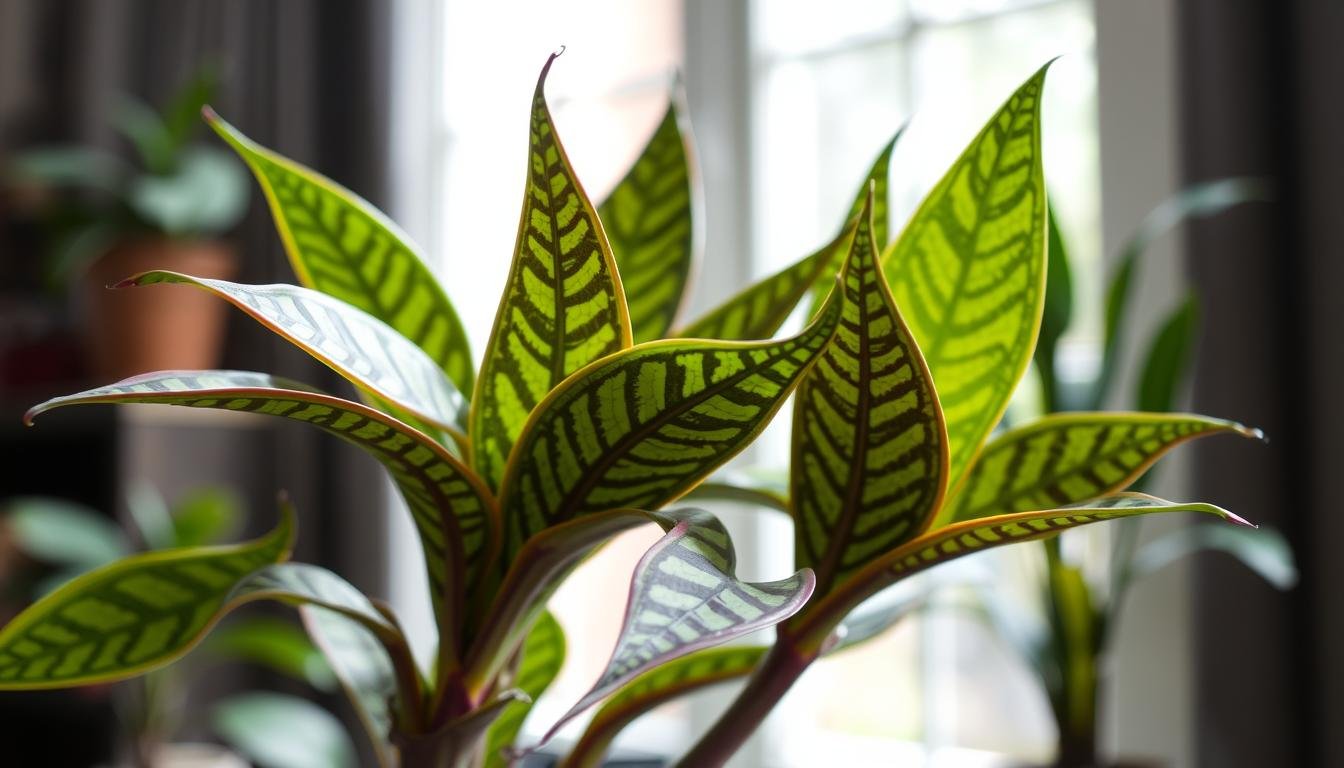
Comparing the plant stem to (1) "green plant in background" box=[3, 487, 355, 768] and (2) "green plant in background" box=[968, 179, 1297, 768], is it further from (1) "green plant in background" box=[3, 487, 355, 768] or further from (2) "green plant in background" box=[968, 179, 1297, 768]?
(1) "green plant in background" box=[3, 487, 355, 768]

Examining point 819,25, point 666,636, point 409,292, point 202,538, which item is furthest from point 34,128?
point 666,636

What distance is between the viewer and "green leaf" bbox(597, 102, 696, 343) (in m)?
0.48

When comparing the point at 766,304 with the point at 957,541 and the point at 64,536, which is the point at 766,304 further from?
the point at 64,536

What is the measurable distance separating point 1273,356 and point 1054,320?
0.23m

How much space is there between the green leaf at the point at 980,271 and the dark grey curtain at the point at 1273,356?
2.71ft

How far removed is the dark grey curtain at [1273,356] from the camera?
1084 millimetres

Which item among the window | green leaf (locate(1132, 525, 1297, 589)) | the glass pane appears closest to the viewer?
green leaf (locate(1132, 525, 1297, 589))

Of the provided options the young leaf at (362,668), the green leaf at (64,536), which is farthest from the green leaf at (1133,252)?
the green leaf at (64,536)

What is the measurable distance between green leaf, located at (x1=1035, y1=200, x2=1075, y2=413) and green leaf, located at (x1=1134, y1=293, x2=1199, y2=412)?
0.07 m

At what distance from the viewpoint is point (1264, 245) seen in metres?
1.14

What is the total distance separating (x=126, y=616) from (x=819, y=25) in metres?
1.56

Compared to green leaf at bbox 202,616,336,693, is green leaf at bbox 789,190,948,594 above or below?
above

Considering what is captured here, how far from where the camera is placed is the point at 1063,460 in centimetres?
41

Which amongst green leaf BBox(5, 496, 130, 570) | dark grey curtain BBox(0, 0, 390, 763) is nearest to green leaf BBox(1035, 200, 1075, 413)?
dark grey curtain BBox(0, 0, 390, 763)
